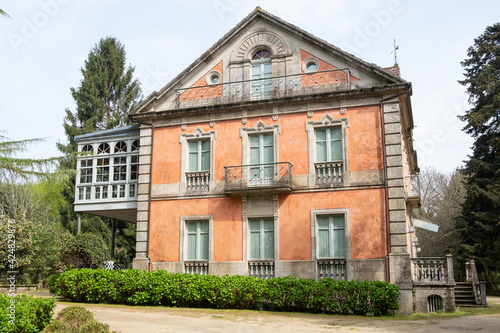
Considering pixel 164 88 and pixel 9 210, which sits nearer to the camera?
pixel 164 88

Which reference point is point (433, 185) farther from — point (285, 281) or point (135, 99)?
point (285, 281)

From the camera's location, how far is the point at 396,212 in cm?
1703

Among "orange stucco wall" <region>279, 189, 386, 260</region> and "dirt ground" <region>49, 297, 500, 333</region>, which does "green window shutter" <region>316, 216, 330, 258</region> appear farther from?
"dirt ground" <region>49, 297, 500, 333</region>

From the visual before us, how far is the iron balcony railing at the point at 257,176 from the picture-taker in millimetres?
18281

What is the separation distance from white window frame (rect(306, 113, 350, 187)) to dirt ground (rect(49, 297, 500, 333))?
5.11 meters

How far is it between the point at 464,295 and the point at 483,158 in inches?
525

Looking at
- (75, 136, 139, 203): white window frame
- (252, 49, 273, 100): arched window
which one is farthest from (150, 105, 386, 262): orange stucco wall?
(75, 136, 139, 203): white window frame

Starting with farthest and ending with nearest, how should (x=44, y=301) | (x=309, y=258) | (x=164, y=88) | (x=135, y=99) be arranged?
(x=135, y=99) → (x=164, y=88) → (x=309, y=258) → (x=44, y=301)

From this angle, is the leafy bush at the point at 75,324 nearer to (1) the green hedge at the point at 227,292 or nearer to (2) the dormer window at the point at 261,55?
(1) the green hedge at the point at 227,292

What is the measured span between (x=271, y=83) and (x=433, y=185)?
30.5m

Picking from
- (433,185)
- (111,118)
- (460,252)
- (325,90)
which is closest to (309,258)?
(325,90)

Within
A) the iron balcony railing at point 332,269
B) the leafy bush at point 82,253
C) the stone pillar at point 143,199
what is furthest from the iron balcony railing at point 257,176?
the leafy bush at point 82,253

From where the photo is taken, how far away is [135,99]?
38.4 metres

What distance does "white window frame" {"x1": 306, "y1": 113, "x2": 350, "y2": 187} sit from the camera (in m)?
18.0
